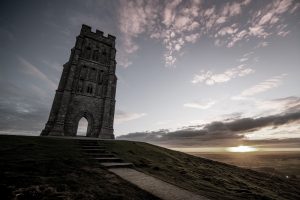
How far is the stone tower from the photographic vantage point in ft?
69.8

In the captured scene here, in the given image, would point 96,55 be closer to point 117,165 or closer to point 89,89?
point 89,89

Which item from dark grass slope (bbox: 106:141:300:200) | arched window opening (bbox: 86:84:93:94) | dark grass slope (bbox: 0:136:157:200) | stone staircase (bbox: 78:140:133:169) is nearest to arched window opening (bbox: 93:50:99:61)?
arched window opening (bbox: 86:84:93:94)

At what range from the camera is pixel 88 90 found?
24.6 metres

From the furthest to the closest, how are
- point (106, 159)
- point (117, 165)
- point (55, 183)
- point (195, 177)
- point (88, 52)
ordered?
point (88, 52), point (195, 177), point (106, 159), point (117, 165), point (55, 183)

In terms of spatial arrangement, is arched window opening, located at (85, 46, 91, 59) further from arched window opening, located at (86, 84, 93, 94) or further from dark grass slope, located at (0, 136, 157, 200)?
dark grass slope, located at (0, 136, 157, 200)

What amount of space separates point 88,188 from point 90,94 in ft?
70.7

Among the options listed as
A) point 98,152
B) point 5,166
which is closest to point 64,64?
point 98,152

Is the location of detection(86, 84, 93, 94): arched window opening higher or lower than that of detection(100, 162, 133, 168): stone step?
higher

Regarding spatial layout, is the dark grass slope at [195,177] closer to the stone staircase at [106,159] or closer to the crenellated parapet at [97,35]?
the stone staircase at [106,159]

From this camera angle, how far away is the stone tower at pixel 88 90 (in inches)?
838

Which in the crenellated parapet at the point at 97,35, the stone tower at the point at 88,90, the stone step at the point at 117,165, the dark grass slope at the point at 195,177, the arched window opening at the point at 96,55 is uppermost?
the crenellated parapet at the point at 97,35

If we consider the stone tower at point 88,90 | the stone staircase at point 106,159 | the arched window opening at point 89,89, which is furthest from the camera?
the arched window opening at point 89,89

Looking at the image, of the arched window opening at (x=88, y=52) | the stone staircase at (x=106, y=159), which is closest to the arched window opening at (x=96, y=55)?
the arched window opening at (x=88, y=52)

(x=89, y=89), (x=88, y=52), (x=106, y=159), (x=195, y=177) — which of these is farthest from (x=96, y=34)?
(x=195, y=177)
